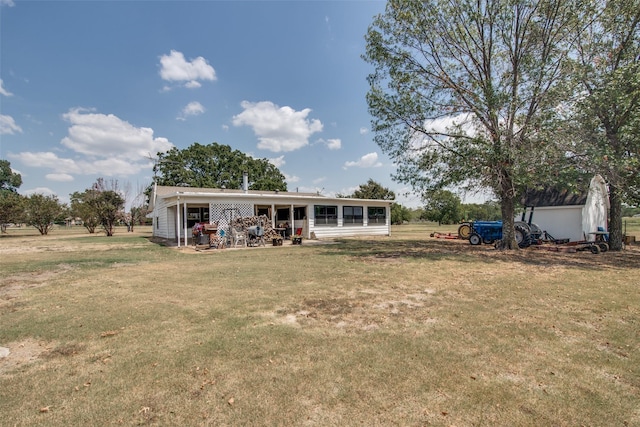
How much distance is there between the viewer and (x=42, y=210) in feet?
89.4

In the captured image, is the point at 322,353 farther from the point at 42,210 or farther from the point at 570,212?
the point at 42,210

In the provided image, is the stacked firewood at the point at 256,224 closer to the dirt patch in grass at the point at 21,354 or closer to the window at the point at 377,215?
the window at the point at 377,215

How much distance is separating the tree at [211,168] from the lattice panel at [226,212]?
876 inches

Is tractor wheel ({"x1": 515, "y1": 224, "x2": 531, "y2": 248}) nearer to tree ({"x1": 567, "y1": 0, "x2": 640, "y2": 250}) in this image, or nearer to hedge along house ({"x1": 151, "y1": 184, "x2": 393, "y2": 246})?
tree ({"x1": 567, "y1": 0, "x2": 640, "y2": 250})

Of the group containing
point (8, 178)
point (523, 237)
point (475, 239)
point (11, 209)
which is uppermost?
point (8, 178)

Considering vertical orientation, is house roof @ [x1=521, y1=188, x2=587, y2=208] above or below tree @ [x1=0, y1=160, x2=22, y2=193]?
below

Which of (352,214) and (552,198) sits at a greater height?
(552,198)

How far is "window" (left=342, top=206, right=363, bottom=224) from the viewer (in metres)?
21.3

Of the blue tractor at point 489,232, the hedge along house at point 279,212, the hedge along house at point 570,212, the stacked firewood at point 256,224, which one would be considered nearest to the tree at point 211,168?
the hedge along house at point 279,212

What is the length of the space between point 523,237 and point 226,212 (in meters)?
14.9

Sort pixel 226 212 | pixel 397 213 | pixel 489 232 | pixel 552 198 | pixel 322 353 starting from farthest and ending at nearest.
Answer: pixel 397 213 < pixel 226 212 < pixel 552 198 < pixel 489 232 < pixel 322 353

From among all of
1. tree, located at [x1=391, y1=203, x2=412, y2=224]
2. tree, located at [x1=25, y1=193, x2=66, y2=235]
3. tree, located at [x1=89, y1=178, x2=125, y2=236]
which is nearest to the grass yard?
tree, located at [x1=89, y1=178, x2=125, y2=236]

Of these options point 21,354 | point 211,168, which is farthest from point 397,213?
point 21,354

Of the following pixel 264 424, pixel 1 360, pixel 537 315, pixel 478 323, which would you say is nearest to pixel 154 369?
pixel 264 424
